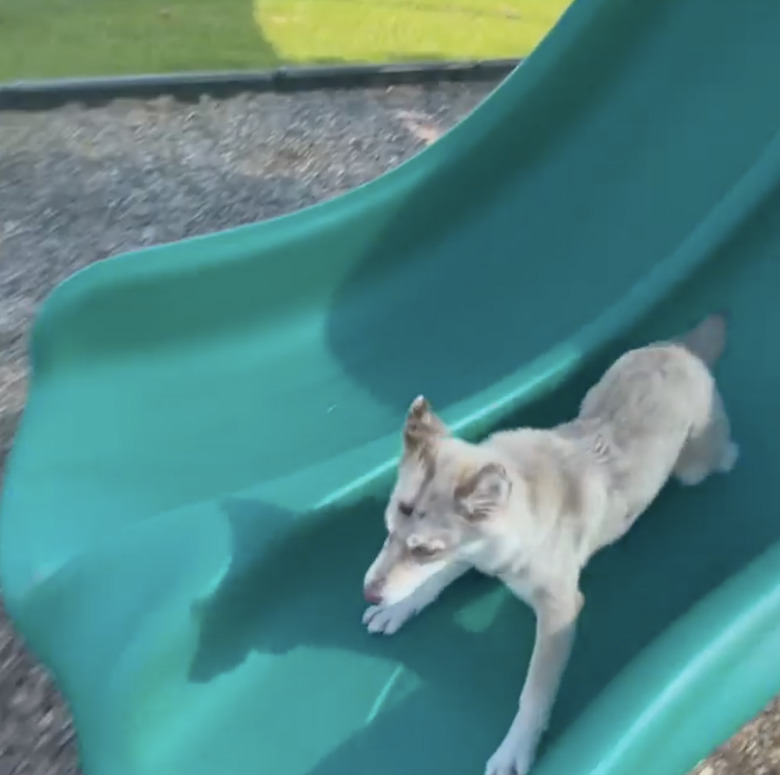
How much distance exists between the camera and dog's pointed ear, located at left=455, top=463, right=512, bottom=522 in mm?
1112

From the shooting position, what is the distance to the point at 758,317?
169 centimetres

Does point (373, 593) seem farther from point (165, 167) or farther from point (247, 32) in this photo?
point (247, 32)

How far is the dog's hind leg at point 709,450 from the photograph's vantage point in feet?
4.90

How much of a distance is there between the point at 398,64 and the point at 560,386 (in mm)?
2383

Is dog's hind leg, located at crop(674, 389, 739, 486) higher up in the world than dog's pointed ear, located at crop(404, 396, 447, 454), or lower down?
lower down

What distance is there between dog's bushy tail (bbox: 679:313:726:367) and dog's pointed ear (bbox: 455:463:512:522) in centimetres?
55

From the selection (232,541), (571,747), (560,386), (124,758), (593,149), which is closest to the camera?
(571,747)

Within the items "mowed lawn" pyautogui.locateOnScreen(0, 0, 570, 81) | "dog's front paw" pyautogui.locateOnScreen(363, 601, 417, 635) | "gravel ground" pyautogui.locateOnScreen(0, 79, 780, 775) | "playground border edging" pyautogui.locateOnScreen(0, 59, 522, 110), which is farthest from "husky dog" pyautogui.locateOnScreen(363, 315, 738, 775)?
"mowed lawn" pyautogui.locateOnScreen(0, 0, 570, 81)

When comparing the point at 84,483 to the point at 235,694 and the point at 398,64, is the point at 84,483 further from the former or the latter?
the point at 398,64

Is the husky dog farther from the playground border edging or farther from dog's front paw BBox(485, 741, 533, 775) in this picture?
the playground border edging

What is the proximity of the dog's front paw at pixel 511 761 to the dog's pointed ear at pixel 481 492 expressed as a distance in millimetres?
307

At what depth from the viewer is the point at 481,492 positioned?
1.12 meters

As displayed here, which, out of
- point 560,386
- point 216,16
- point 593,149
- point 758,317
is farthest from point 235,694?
point 216,16

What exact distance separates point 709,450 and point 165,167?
6.83ft
